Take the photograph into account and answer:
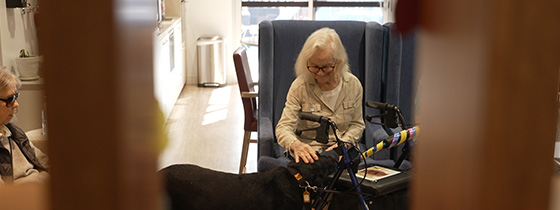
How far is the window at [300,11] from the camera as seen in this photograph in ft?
24.0

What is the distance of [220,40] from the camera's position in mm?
7031

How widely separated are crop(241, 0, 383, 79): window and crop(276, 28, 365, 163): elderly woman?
429 centimetres

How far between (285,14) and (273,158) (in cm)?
466

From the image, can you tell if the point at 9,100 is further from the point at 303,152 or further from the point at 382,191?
the point at 382,191


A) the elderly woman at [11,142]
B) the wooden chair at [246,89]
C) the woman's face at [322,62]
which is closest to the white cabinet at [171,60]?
the wooden chair at [246,89]

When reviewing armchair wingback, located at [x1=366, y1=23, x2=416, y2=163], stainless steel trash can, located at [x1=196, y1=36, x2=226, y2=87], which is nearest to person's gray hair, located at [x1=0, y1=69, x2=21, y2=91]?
armchair wingback, located at [x1=366, y1=23, x2=416, y2=163]

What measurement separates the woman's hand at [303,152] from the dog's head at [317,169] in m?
0.03

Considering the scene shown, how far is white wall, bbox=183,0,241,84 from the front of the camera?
716cm

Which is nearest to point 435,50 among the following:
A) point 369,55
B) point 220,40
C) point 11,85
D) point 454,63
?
point 454,63

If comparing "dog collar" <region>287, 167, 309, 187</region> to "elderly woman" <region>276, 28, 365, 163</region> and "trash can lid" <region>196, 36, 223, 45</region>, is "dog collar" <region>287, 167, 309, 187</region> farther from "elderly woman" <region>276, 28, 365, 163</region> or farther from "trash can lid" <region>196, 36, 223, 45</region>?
"trash can lid" <region>196, 36, 223, 45</region>

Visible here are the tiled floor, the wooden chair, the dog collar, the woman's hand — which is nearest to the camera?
the dog collar

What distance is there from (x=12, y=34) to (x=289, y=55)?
5.71 ft

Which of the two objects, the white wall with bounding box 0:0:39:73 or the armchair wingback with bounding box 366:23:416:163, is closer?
the armchair wingback with bounding box 366:23:416:163

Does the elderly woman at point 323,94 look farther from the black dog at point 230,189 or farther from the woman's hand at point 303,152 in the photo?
the black dog at point 230,189
